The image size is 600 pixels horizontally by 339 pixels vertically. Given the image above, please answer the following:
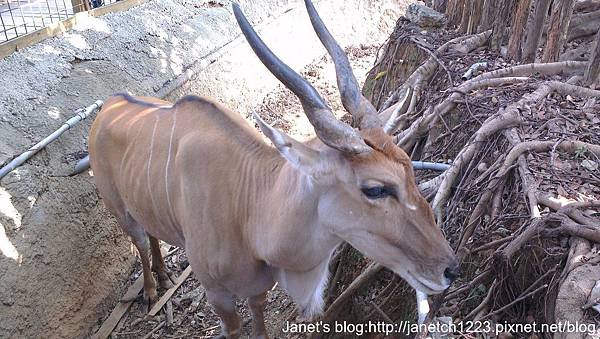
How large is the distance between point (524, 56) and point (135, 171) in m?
2.83

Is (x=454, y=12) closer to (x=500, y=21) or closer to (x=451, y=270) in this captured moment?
(x=500, y=21)

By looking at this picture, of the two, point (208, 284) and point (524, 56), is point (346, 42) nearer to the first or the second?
point (524, 56)

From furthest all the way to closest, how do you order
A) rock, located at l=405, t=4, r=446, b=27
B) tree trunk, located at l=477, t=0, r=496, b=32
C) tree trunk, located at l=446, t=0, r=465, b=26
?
1. rock, located at l=405, t=4, r=446, b=27
2. tree trunk, located at l=446, t=0, r=465, b=26
3. tree trunk, located at l=477, t=0, r=496, b=32

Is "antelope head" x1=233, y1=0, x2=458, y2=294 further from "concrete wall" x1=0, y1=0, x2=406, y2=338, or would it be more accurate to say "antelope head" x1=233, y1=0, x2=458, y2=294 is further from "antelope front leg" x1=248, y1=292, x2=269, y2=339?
"concrete wall" x1=0, y1=0, x2=406, y2=338

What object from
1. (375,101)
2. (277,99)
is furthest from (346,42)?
(375,101)

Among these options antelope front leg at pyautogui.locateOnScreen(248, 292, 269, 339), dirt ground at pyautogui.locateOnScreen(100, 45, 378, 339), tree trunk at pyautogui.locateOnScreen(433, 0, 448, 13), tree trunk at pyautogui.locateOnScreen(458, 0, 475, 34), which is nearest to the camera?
antelope front leg at pyautogui.locateOnScreen(248, 292, 269, 339)

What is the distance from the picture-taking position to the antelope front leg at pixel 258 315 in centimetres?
321

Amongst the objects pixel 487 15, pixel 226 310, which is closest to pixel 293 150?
pixel 226 310

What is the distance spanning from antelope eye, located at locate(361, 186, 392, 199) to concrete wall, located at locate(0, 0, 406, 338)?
238cm

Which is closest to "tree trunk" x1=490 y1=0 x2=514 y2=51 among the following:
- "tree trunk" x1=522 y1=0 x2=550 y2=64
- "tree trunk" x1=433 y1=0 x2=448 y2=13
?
"tree trunk" x1=522 y1=0 x2=550 y2=64

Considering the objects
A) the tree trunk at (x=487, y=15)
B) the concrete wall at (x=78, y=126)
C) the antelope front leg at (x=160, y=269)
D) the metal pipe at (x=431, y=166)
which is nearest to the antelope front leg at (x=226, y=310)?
the antelope front leg at (x=160, y=269)

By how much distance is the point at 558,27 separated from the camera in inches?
150

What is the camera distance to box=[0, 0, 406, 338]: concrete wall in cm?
349

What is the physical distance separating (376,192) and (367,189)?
0.04 m
